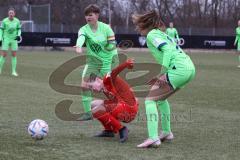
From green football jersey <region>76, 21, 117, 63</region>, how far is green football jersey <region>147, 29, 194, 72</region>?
1.66 metres

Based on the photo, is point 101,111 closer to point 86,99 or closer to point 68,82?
point 86,99

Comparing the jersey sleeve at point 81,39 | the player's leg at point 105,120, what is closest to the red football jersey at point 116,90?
the player's leg at point 105,120

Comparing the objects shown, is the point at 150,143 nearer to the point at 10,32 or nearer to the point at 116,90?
the point at 116,90

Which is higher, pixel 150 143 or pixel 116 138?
pixel 150 143

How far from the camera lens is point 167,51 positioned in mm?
6730

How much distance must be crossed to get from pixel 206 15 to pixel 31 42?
Result: 30831 millimetres

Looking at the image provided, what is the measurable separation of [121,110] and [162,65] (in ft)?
3.58

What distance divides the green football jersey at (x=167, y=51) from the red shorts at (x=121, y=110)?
3.26 ft

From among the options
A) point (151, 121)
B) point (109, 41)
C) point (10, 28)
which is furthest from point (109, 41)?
point (10, 28)

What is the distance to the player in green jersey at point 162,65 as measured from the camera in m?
6.82

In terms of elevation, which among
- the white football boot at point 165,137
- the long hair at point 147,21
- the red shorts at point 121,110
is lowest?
the white football boot at point 165,137

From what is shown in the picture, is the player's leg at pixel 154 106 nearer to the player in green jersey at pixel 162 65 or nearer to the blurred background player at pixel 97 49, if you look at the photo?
the player in green jersey at pixel 162 65

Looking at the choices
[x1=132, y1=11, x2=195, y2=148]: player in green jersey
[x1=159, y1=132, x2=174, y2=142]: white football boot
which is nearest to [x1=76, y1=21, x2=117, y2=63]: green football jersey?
[x1=132, y1=11, x2=195, y2=148]: player in green jersey

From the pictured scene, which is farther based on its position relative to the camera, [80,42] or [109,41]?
[109,41]
